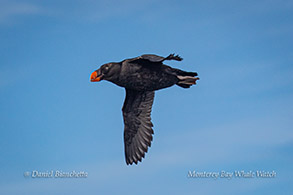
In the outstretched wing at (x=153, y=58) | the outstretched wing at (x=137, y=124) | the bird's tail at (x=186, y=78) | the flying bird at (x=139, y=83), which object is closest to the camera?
the outstretched wing at (x=153, y=58)

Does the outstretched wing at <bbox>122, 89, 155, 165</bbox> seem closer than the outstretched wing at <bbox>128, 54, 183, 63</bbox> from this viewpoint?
No

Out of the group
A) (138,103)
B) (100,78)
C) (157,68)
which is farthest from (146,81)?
(138,103)

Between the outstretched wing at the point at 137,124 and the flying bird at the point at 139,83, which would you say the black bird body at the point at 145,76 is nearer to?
the flying bird at the point at 139,83

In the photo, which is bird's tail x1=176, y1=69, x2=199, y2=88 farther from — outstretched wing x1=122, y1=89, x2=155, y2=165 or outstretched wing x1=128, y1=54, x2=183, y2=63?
outstretched wing x1=122, y1=89, x2=155, y2=165

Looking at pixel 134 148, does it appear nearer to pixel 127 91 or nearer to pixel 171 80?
pixel 127 91

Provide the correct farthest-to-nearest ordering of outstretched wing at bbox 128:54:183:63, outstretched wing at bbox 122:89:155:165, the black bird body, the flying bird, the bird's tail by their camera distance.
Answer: outstretched wing at bbox 122:89:155:165
the bird's tail
the black bird body
the flying bird
outstretched wing at bbox 128:54:183:63

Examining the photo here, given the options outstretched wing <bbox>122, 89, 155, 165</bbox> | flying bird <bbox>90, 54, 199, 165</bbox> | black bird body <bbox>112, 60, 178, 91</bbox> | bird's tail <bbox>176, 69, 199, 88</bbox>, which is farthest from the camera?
outstretched wing <bbox>122, 89, 155, 165</bbox>

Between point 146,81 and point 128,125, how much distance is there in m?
2.70

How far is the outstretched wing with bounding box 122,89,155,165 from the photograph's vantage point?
1472 centimetres

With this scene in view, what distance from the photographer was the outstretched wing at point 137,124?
14719mm

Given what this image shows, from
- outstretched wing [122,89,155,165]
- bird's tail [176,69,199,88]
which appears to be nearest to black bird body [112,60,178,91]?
bird's tail [176,69,199,88]

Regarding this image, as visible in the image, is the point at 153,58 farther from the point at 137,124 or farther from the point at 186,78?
the point at 137,124

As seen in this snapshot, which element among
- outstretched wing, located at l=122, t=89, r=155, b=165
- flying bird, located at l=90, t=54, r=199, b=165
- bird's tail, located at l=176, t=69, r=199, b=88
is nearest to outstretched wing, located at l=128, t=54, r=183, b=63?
flying bird, located at l=90, t=54, r=199, b=165

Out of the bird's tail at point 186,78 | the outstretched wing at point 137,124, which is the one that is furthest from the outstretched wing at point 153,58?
the outstretched wing at point 137,124
